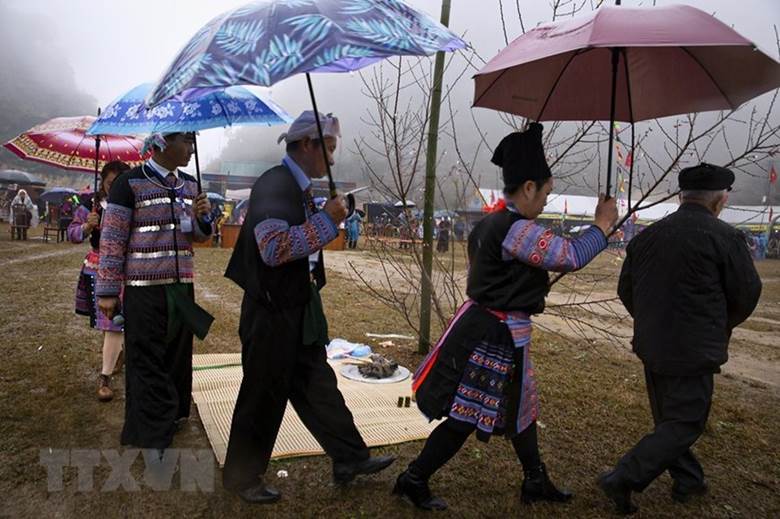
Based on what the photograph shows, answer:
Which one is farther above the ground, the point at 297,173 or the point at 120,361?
the point at 297,173

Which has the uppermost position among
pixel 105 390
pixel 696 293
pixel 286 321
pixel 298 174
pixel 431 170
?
pixel 431 170

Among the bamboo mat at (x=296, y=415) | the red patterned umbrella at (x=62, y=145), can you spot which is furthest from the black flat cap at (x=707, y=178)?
the red patterned umbrella at (x=62, y=145)

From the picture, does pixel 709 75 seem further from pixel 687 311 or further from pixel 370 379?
pixel 370 379

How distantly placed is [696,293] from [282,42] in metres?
2.13

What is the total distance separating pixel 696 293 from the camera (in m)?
2.44

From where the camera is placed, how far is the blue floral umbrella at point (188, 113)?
315 cm

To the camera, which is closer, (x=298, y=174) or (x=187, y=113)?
(x=298, y=174)

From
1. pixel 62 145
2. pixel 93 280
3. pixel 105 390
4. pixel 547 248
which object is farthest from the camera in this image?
pixel 62 145

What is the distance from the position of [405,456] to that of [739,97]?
2.57 m

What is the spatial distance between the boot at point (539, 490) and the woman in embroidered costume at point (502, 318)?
0.94 feet

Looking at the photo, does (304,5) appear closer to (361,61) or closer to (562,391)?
(361,61)

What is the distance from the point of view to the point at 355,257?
1877 cm

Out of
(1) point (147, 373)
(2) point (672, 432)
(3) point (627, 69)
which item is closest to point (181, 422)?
(1) point (147, 373)

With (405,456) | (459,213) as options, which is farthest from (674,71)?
(405,456)
